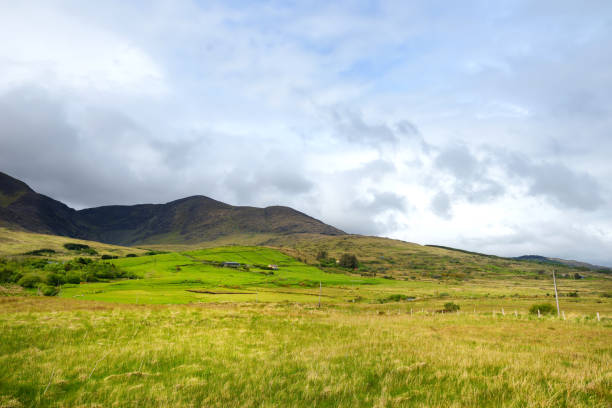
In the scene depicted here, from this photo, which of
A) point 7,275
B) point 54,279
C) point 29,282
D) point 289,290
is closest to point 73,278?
point 54,279

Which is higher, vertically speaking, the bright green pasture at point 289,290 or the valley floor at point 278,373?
the valley floor at point 278,373

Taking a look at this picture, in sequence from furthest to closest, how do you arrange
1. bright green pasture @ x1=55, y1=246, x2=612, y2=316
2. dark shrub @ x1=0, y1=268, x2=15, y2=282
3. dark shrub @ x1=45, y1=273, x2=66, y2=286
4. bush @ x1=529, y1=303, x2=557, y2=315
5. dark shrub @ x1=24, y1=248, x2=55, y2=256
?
dark shrub @ x1=24, y1=248, x2=55, y2=256
dark shrub @ x1=0, y1=268, x2=15, y2=282
dark shrub @ x1=45, y1=273, x2=66, y2=286
bright green pasture @ x1=55, y1=246, x2=612, y2=316
bush @ x1=529, y1=303, x2=557, y2=315

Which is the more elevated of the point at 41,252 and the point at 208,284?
the point at 41,252

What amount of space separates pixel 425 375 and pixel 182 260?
162110 mm

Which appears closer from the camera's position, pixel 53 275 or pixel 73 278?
pixel 53 275

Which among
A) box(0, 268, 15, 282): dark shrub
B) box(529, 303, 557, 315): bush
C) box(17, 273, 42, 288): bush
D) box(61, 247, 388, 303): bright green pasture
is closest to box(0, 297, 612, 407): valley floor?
box(529, 303, 557, 315): bush

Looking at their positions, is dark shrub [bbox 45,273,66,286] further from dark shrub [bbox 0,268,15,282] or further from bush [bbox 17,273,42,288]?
dark shrub [bbox 0,268,15,282]

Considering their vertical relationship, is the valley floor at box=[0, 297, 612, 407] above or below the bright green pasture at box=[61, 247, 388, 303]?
above

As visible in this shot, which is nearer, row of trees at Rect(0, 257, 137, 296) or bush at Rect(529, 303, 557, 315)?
bush at Rect(529, 303, 557, 315)

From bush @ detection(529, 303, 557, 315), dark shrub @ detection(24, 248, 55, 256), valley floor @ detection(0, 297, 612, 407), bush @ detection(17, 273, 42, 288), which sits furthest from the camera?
dark shrub @ detection(24, 248, 55, 256)

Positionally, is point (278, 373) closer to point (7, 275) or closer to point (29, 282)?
point (29, 282)

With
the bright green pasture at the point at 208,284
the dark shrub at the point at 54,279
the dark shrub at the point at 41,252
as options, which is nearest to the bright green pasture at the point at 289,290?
the bright green pasture at the point at 208,284

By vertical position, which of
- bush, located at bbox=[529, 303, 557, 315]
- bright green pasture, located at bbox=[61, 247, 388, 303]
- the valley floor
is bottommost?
bright green pasture, located at bbox=[61, 247, 388, 303]

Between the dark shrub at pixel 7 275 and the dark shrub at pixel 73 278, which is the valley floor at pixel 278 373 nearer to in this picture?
the dark shrub at pixel 73 278
